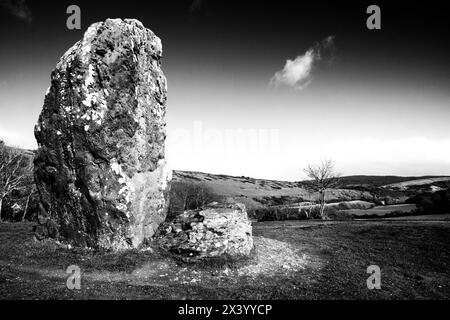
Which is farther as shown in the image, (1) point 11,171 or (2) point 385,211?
(2) point 385,211

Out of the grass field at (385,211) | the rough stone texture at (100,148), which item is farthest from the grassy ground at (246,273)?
the grass field at (385,211)

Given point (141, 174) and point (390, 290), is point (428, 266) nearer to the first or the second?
point (390, 290)

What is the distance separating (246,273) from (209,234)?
2583 mm

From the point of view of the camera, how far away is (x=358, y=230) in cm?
2223

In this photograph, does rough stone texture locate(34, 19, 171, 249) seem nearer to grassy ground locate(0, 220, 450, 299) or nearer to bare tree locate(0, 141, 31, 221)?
grassy ground locate(0, 220, 450, 299)

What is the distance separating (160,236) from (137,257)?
6.67ft

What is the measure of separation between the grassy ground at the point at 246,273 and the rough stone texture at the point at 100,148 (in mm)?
1337

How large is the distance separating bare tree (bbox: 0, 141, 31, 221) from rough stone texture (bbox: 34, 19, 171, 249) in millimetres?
27406

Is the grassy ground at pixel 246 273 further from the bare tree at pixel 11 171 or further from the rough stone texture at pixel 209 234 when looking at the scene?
the bare tree at pixel 11 171

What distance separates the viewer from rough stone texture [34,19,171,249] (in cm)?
1359

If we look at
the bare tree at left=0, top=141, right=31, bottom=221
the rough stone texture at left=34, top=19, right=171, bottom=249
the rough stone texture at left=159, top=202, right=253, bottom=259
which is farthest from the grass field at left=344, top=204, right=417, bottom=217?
the bare tree at left=0, top=141, right=31, bottom=221

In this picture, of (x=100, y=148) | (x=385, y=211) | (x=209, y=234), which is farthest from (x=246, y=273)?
(x=385, y=211)

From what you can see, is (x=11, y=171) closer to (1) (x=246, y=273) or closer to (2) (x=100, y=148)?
(2) (x=100, y=148)

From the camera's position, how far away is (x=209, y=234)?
13305 millimetres
